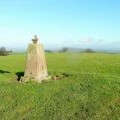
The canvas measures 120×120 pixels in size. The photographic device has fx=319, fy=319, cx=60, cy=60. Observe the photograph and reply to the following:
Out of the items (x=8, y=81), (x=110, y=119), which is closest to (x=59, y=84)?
(x=8, y=81)

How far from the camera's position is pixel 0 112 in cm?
1570

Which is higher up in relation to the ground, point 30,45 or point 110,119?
point 30,45

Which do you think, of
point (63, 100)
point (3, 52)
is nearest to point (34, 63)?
point (63, 100)

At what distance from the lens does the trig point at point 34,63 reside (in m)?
21.2

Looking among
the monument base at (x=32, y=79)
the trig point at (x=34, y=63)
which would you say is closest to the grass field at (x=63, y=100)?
the monument base at (x=32, y=79)

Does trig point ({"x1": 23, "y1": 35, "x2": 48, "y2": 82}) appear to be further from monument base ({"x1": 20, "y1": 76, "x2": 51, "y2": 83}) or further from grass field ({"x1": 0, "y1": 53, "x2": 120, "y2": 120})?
grass field ({"x1": 0, "y1": 53, "x2": 120, "y2": 120})

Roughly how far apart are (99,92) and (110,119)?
3.19 m

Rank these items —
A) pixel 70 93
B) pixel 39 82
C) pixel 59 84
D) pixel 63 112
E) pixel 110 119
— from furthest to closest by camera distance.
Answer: pixel 39 82, pixel 59 84, pixel 70 93, pixel 63 112, pixel 110 119

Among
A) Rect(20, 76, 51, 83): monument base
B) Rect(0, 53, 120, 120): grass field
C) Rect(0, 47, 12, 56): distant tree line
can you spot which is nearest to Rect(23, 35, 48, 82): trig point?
Rect(20, 76, 51, 83): monument base

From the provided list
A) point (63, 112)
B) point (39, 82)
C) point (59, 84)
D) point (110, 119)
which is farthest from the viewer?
point (39, 82)

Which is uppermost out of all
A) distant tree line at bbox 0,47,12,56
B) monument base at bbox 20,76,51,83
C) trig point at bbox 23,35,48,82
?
trig point at bbox 23,35,48,82

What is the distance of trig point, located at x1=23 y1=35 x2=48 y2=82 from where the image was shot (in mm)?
21156

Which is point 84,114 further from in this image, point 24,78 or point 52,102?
point 24,78

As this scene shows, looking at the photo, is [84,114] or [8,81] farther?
[8,81]
